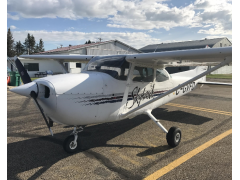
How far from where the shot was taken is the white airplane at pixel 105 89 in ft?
10.7

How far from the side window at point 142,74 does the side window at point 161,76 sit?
347mm

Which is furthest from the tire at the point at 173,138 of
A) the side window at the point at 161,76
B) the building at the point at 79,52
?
the building at the point at 79,52

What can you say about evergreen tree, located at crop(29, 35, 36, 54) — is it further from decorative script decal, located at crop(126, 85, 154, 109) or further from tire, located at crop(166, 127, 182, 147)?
tire, located at crop(166, 127, 182, 147)

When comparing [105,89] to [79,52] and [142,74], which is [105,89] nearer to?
[142,74]

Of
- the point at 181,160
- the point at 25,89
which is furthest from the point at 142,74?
the point at 25,89

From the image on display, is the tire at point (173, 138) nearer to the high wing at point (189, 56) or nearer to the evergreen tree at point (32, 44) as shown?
the high wing at point (189, 56)

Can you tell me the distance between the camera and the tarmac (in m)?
3.22

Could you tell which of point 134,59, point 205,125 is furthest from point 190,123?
point 134,59

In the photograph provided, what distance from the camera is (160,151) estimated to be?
407 cm

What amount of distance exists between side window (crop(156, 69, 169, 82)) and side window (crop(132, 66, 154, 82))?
347 mm

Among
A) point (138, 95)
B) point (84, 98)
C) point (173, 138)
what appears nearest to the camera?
point (84, 98)

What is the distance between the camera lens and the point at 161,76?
5527 millimetres

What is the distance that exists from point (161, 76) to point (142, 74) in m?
1.03

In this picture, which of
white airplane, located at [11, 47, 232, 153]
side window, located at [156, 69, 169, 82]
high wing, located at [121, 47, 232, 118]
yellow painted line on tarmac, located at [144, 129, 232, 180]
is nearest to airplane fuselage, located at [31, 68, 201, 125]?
white airplane, located at [11, 47, 232, 153]
